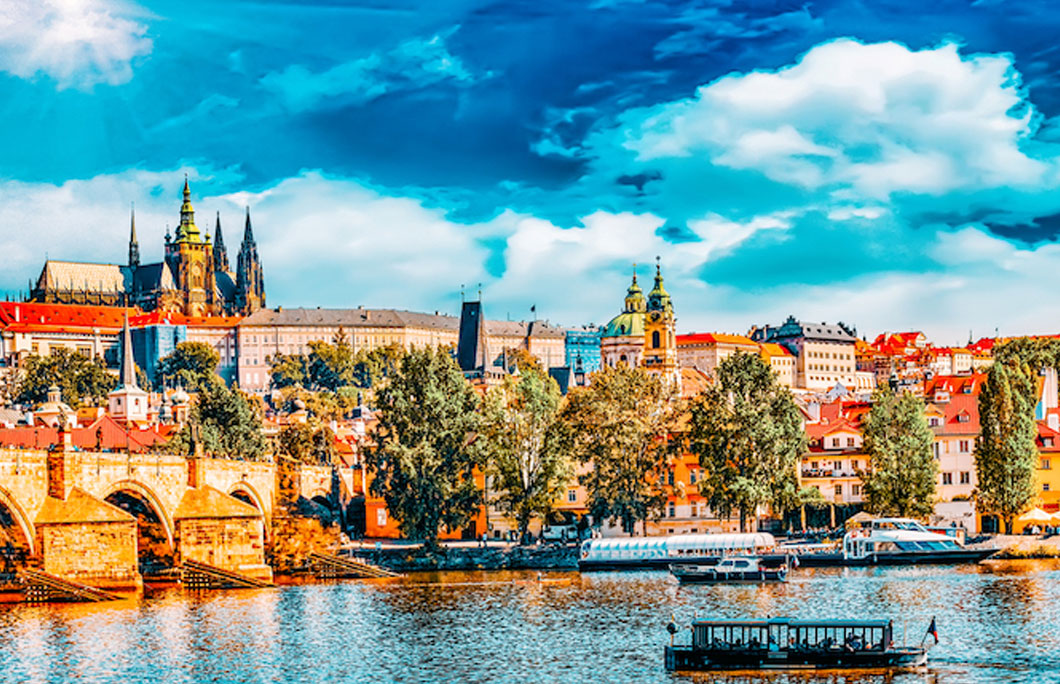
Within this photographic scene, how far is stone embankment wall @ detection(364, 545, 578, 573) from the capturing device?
94438mm

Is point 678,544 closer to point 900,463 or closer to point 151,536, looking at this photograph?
point 900,463

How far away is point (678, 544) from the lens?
301 ft

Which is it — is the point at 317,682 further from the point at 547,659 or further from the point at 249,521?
the point at 249,521

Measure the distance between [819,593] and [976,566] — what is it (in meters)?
17.3

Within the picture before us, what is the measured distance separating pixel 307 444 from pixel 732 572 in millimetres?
67653

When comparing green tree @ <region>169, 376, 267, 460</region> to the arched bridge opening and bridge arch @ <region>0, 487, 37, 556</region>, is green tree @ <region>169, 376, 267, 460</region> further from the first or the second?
bridge arch @ <region>0, 487, 37, 556</region>

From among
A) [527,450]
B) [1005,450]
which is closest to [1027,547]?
[1005,450]

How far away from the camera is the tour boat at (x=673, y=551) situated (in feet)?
294

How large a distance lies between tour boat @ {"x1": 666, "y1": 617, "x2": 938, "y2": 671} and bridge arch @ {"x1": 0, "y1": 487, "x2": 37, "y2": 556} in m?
33.1

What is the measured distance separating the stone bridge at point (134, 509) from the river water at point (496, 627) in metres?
3.31

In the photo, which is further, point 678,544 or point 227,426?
point 227,426

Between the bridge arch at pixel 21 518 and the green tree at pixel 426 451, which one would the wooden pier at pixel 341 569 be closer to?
the green tree at pixel 426 451

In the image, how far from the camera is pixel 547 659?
5359 cm

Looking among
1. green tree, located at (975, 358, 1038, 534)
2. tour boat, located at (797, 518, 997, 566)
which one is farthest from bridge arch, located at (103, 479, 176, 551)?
green tree, located at (975, 358, 1038, 534)
